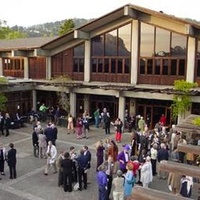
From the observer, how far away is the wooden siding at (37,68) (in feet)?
96.7

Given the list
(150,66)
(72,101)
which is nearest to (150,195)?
(150,66)

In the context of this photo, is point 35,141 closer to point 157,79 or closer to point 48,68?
point 157,79

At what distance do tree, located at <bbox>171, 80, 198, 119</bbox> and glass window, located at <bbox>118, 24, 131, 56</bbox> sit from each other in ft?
18.0

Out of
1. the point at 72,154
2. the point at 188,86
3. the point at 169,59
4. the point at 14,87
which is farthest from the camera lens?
the point at 14,87

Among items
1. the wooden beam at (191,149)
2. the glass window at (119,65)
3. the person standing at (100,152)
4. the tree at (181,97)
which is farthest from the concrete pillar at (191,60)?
the wooden beam at (191,149)

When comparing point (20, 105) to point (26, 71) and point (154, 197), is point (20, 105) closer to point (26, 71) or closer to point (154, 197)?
point (26, 71)

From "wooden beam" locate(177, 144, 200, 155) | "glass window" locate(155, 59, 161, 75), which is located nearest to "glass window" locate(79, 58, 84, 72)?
"glass window" locate(155, 59, 161, 75)

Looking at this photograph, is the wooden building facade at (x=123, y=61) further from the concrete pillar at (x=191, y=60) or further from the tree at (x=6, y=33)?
the tree at (x=6, y=33)

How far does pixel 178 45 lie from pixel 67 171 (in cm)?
1366

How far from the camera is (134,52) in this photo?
23734 mm

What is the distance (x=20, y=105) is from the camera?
27.9 meters

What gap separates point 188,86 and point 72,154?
33.9 feet

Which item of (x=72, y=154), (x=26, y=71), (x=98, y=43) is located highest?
(x=98, y=43)

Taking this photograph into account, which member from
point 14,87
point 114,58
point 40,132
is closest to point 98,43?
point 114,58
